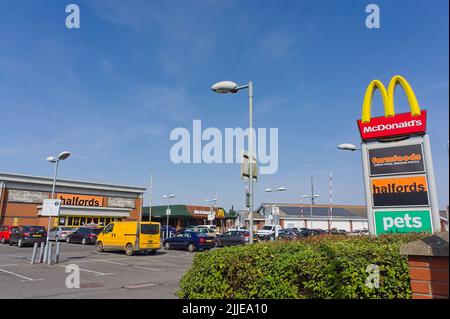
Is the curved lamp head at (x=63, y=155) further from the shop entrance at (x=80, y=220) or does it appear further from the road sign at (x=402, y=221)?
the shop entrance at (x=80, y=220)

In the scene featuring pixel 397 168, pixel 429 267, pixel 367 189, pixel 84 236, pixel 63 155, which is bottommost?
pixel 84 236

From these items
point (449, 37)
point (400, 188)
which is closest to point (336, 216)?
point (400, 188)

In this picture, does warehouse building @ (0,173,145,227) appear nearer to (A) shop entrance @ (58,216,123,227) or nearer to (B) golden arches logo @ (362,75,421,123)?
(A) shop entrance @ (58,216,123,227)

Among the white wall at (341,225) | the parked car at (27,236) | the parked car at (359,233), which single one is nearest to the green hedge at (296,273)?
the parked car at (359,233)

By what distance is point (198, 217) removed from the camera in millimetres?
59312

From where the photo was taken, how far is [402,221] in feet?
41.3

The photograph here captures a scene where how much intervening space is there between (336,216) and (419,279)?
72.6 m

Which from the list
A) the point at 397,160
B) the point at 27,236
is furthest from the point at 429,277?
the point at 27,236

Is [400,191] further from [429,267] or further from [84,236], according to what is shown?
[84,236]

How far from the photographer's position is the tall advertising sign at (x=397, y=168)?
1236 centimetres

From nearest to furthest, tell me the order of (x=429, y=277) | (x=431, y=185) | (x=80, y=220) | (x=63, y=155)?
(x=429, y=277)
(x=431, y=185)
(x=63, y=155)
(x=80, y=220)

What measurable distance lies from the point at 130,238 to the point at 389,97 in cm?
1698

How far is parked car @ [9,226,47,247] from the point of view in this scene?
2653 centimetres
